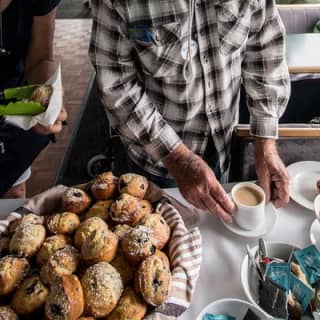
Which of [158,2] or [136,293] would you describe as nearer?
[136,293]

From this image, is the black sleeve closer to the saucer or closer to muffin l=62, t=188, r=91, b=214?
muffin l=62, t=188, r=91, b=214

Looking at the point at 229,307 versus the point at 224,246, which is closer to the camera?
the point at 229,307

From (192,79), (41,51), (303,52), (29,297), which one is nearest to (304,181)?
(192,79)

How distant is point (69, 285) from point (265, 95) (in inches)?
28.7

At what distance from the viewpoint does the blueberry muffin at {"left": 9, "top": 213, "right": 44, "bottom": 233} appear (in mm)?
819

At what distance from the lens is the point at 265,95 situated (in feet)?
3.80

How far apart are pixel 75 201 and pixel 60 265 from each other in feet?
0.57

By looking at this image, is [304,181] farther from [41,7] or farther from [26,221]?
[41,7]

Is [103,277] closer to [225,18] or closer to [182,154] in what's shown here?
[182,154]

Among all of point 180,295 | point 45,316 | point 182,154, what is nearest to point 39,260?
point 45,316

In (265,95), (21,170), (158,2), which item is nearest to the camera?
(158,2)

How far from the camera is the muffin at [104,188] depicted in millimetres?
882

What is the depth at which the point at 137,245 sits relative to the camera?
726 mm

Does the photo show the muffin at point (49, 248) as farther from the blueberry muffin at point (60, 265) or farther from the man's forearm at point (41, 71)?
the man's forearm at point (41, 71)
